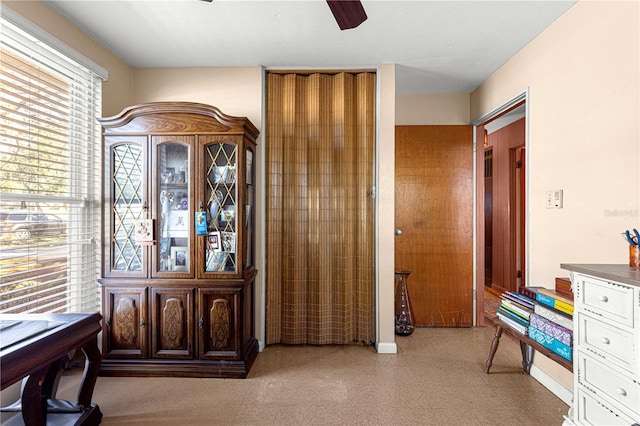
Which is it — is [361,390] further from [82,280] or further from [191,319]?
[82,280]

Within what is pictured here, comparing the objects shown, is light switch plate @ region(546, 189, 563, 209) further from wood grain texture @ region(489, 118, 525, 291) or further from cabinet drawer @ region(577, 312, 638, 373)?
wood grain texture @ region(489, 118, 525, 291)

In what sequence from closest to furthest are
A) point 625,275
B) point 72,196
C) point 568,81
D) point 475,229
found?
point 625,275 < point 568,81 < point 72,196 < point 475,229

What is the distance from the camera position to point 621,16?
5.47ft

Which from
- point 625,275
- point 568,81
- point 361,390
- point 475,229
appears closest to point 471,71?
point 568,81

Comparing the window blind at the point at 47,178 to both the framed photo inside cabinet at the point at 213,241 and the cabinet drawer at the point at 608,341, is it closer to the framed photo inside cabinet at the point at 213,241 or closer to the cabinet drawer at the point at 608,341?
the framed photo inside cabinet at the point at 213,241

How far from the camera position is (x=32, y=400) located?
1.45 metres

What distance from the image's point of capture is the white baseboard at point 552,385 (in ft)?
6.62

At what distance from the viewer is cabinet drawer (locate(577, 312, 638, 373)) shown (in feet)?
4.14

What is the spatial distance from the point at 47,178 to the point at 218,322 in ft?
5.08

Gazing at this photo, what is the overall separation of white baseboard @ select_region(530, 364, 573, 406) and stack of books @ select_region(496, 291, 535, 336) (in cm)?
45

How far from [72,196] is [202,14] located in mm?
1628

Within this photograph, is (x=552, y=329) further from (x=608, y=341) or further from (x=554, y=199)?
(x=554, y=199)

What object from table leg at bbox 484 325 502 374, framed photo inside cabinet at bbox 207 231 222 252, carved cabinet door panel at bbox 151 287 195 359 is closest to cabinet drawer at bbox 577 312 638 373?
table leg at bbox 484 325 502 374

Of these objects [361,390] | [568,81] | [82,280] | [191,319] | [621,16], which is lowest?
[361,390]
